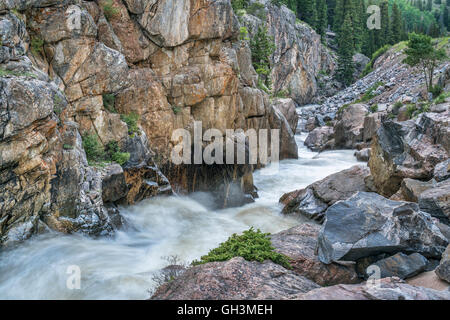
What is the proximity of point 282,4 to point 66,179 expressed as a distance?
53454 millimetres

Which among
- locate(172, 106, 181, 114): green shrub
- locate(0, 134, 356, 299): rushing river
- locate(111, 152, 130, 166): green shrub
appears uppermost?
locate(172, 106, 181, 114): green shrub

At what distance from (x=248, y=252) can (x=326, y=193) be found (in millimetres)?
9569

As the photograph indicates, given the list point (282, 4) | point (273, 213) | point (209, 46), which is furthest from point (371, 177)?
point (282, 4)

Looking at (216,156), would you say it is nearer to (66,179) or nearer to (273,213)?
(273,213)

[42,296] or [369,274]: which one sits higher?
[369,274]

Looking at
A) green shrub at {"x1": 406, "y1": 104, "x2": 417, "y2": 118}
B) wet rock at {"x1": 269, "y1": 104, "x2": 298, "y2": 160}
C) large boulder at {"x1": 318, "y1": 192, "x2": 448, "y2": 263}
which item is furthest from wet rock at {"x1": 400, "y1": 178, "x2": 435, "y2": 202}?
green shrub at {"x1": 406, "y1": 104, "x2": 417, "y2": 118}

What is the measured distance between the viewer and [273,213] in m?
16.7

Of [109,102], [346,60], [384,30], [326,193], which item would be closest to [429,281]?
[326,193]

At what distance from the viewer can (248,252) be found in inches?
277

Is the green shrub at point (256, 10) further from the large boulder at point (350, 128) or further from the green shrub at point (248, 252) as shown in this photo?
the green shrub at point (248, 252)

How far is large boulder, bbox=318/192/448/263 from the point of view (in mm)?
7223

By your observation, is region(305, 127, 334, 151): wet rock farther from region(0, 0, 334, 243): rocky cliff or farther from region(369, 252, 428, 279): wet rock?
region(369, 252, 428, 279): wet rock

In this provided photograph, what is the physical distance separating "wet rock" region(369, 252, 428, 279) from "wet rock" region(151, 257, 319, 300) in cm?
178

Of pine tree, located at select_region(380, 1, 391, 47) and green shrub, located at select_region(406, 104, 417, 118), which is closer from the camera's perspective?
green shrub, located at select_region(406, 104, 417, 118)
